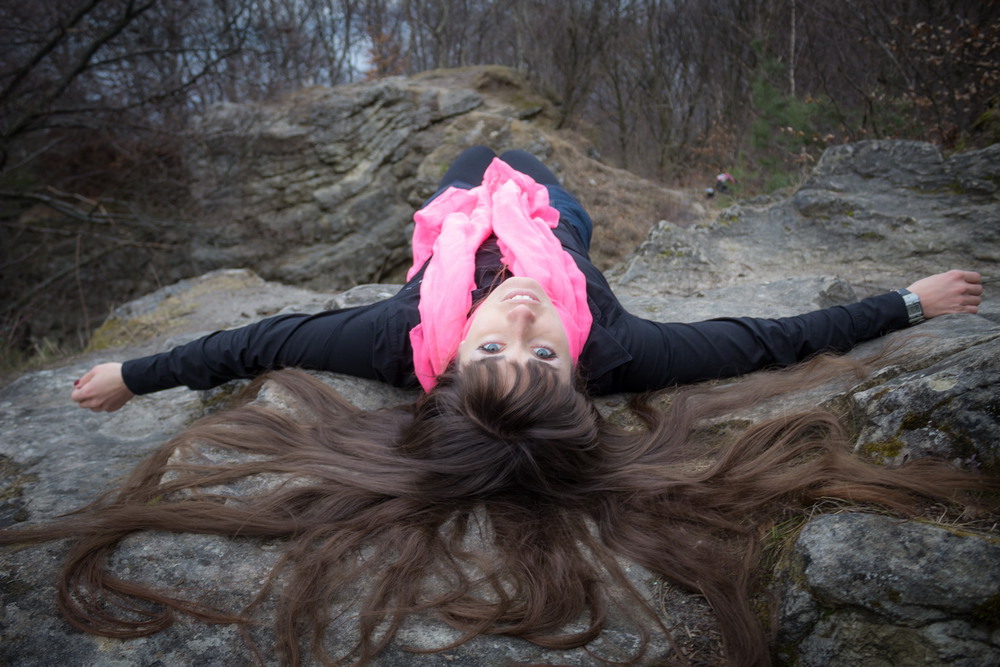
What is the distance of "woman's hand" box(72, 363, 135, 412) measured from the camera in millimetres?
2488

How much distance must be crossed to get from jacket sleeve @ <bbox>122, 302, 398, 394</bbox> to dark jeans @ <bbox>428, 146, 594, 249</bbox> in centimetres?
130

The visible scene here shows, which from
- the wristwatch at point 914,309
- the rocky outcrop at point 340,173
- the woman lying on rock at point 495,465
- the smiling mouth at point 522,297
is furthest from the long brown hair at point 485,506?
the rocky outcrop at point 340,173

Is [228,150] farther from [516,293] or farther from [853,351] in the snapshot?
[853,351]

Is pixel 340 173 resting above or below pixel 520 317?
above

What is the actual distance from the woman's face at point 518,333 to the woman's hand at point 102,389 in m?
1.38

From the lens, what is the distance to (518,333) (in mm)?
2105

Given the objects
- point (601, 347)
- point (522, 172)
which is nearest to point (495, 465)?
point (601, 347)

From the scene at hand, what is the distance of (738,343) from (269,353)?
186 cm

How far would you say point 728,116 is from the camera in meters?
9.11

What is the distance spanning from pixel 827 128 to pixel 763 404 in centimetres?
499

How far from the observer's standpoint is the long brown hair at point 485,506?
1485 mm

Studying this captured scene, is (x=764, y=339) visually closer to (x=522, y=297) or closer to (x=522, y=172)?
(x=522, y=297)

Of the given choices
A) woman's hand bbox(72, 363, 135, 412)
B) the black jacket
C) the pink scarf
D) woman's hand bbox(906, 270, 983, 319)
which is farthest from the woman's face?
woman's hand bbox(906, 270, 983, 319)

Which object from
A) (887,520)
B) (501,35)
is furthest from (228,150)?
(887,520)
